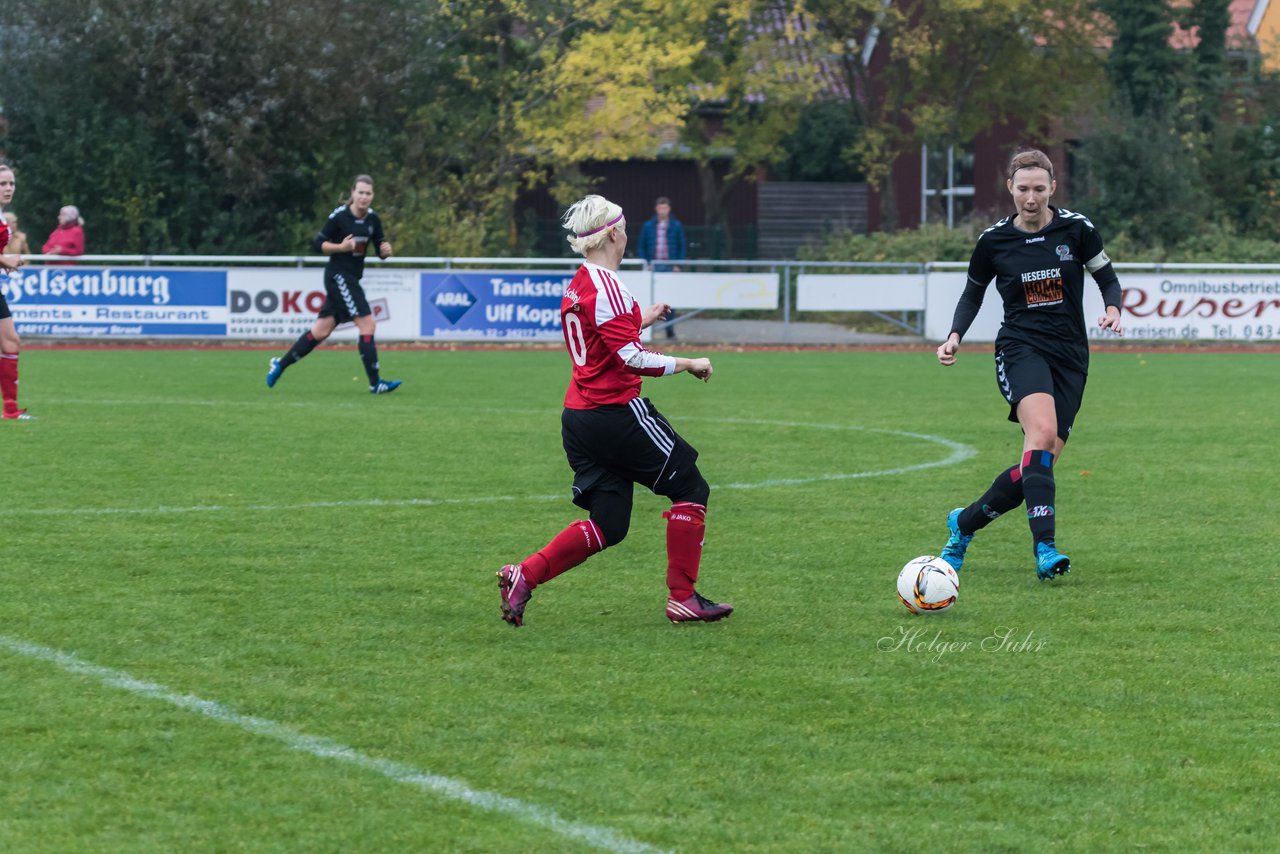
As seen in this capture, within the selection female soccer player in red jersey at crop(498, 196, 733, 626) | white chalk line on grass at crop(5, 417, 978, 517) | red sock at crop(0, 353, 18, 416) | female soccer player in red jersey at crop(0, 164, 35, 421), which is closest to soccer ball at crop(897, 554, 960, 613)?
female soccer player in red jersey at crop(498, 196, 733, 626)

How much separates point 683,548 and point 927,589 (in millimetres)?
949

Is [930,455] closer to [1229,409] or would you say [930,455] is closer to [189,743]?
[1229,409]

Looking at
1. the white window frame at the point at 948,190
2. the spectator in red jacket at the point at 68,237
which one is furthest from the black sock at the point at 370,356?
the white window frame at the point at 948,190

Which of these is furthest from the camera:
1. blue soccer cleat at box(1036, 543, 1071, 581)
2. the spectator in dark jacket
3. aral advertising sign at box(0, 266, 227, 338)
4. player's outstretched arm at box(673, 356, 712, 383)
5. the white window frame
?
the white window frame

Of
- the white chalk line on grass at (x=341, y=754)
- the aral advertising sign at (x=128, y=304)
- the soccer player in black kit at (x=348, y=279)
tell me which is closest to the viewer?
the white chalk line on grass at (x=341, y=754)

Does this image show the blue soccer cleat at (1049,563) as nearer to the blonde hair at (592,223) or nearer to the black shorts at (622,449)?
the black shorts at (622,449)

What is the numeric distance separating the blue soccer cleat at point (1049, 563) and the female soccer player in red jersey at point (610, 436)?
1492 mm

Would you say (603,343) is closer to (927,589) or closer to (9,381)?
(927,589)

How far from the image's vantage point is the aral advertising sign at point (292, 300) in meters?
24.9

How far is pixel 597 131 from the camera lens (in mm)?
32062

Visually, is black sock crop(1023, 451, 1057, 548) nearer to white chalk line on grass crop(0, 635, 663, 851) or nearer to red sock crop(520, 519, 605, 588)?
red sock crop(520, 519, 605, 588)

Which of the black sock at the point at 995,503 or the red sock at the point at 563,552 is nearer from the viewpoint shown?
the red sock at the point at 563,552

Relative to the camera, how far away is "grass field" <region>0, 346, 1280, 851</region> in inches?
179

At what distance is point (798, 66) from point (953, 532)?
1079 inches
